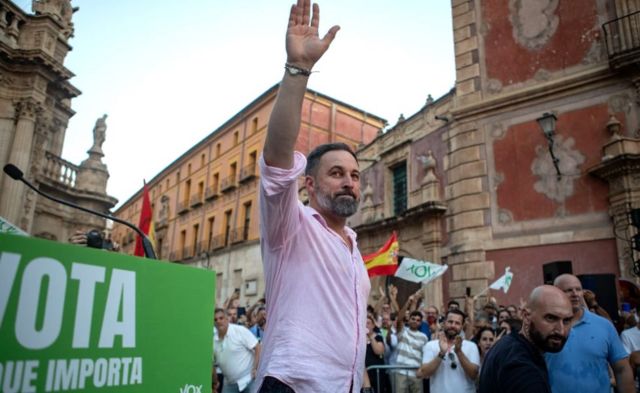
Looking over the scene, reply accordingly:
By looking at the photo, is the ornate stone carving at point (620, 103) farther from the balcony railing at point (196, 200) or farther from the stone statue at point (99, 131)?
the balcony railing at point (196, 200)

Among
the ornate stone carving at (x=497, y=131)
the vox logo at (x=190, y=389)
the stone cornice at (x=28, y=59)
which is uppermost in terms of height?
the stone cornice at (x=28, y=59)

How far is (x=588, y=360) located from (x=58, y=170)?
15495mm

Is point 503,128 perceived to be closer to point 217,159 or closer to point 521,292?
point 521,292

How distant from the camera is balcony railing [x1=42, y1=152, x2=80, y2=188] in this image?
14.1m

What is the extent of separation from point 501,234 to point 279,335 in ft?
36.5

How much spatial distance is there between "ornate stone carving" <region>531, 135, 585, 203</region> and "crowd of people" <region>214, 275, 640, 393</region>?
4106mm

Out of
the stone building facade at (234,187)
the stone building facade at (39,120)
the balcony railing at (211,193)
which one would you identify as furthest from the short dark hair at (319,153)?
the balcony railing at (211,193)

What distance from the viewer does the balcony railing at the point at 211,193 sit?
32122 mm

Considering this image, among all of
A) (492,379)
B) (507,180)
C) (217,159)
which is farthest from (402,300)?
(217,159)

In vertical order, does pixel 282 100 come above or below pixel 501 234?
below

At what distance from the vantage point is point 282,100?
1412 mm

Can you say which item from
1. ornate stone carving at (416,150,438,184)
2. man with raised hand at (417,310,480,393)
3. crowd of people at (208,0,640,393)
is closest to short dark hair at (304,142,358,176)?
crowd of people at (208,0,640,393)

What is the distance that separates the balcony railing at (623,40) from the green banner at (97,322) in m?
11.8

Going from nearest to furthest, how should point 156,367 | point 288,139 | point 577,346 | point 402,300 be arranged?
point 288,139, point 156,367, point 577,346, point 402,300
